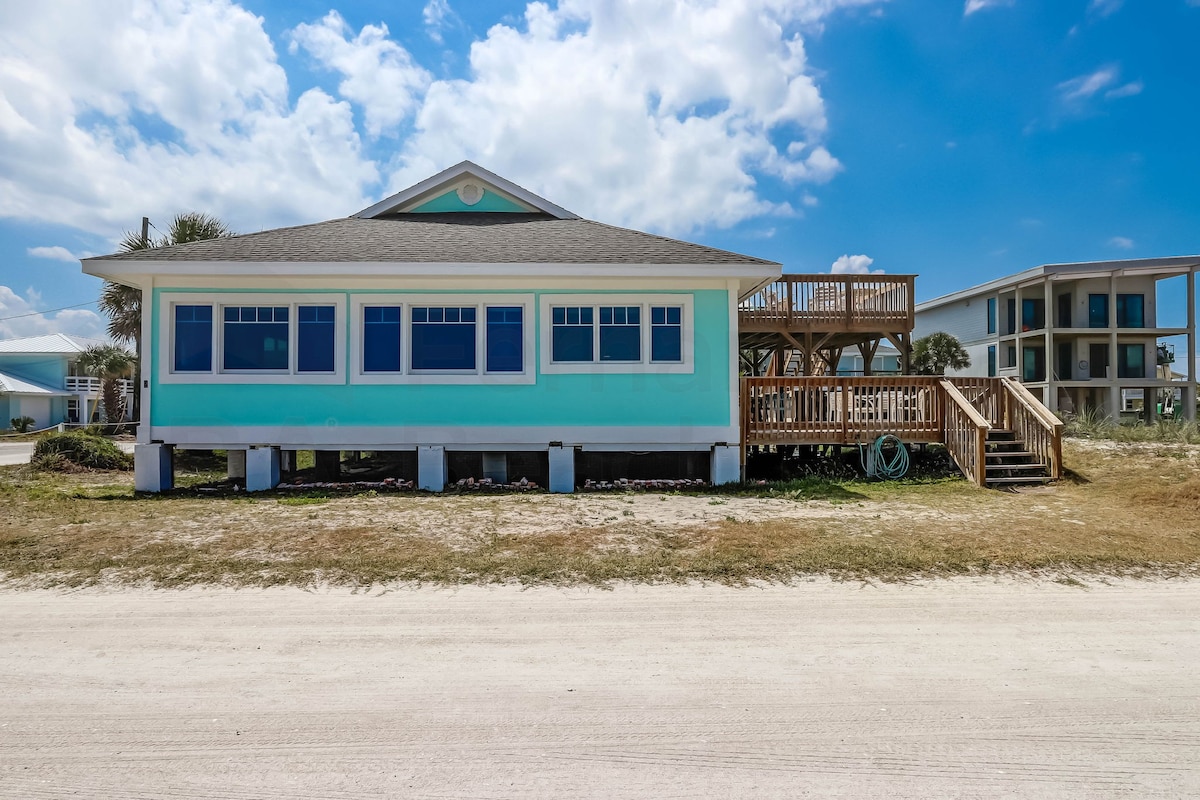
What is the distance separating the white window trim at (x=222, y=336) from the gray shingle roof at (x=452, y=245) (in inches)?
25.4

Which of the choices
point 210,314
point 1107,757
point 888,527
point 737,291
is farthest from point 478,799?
point 210,314

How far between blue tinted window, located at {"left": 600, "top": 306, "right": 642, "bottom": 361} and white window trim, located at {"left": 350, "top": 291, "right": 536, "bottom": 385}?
3.92ft

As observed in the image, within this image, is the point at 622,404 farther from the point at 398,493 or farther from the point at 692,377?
the point at 398,493

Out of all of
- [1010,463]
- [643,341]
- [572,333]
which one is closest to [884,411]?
[1010,463]

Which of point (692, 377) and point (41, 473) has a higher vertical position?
point (692, 377)

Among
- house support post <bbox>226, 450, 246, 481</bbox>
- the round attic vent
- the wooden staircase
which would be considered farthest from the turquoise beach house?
the wooden staircase

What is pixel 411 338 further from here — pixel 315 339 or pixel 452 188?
pixel 452 188

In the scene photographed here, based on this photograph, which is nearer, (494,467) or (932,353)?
(494,467)

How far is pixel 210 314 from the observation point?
430 inches

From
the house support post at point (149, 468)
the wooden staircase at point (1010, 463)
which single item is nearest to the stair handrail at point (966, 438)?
the wooden staircase at point (1010, 463)

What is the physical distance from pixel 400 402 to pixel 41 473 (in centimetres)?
814

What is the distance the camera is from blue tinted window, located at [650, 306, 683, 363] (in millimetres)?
11172

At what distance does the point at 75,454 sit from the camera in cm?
1403

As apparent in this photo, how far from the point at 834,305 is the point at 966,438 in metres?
6.41
